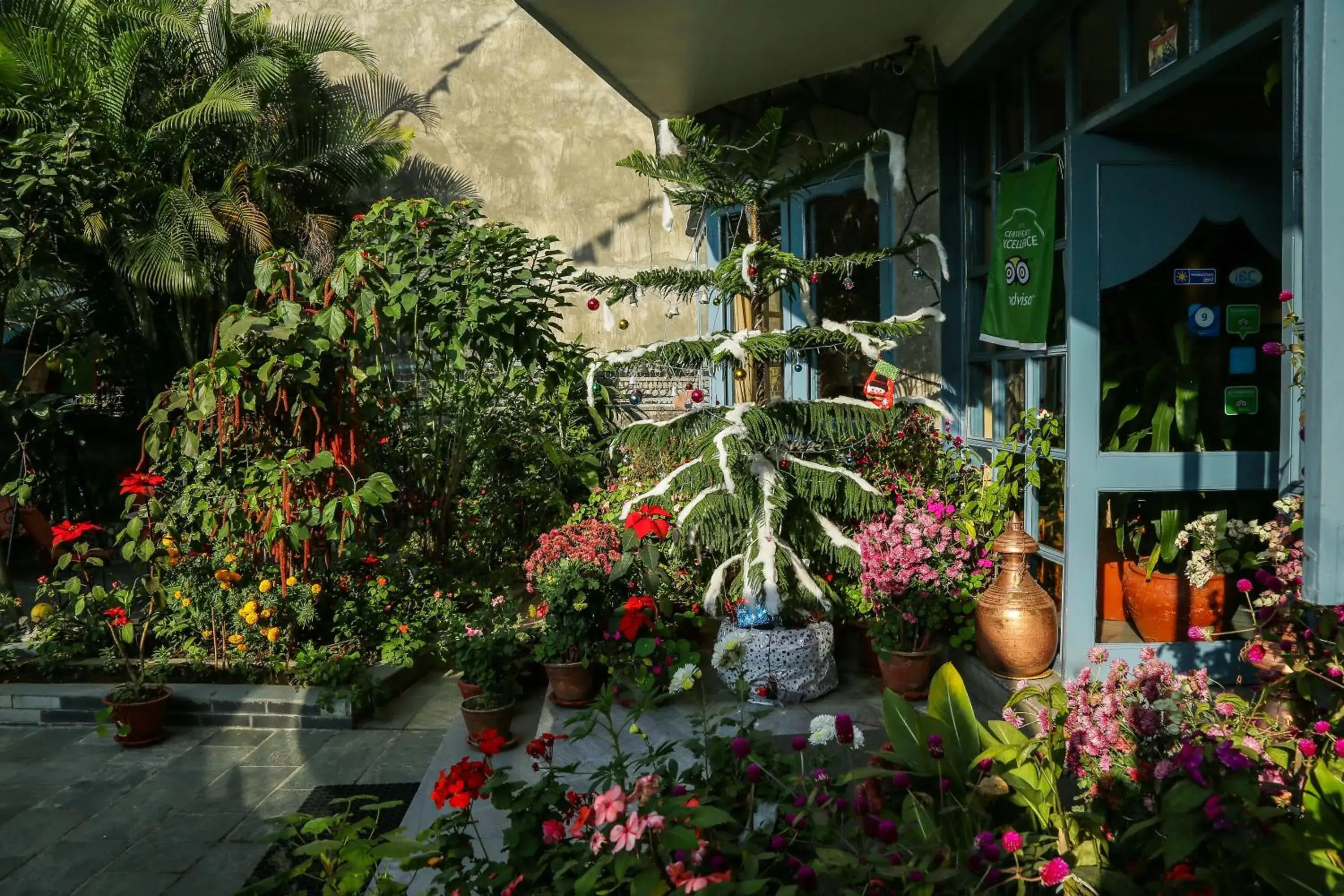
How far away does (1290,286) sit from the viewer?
9.83 feet

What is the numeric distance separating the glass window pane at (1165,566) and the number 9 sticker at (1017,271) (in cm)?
102

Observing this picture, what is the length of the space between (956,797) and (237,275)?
9.72m

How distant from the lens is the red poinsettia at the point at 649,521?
4.38 meters

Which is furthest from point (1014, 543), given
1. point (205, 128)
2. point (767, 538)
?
point (205, 128)

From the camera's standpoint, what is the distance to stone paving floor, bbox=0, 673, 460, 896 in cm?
345

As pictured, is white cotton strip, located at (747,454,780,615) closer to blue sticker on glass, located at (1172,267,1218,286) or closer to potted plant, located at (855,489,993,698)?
potted plant, located at (855,489,993,698)

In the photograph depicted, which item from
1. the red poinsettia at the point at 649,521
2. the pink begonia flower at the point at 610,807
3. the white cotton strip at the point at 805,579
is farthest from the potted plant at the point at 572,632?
the pink begonia flower at the point at 610,807

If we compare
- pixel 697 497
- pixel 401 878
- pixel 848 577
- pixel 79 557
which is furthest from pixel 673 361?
pixel 79 557

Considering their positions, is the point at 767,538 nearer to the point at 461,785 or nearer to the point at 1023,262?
the point at 1023,262

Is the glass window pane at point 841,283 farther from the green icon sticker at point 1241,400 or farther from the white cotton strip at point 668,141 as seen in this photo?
the green icon sticker at point 1241,400

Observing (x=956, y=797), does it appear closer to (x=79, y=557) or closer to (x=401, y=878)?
(x=401, y=878)

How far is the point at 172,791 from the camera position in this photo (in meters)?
4.18

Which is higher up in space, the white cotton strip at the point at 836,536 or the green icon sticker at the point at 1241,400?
the green icon sticker at the point at 1241,400

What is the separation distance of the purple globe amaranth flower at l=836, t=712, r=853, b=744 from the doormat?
1.85 metres
